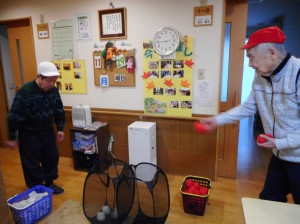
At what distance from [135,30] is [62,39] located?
106 cm

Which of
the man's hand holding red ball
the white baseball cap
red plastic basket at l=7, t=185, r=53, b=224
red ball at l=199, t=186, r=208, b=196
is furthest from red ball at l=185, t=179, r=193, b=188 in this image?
the white baseball cap

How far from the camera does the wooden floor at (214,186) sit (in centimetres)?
202

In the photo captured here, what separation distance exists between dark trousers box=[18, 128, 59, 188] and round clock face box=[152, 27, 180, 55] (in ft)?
4.80

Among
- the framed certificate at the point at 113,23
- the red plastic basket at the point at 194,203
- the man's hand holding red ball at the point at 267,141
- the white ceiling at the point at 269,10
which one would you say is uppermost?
the white ceiling at the point at 269,10

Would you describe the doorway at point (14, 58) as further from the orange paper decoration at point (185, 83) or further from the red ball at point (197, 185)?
the red ball at point (197, 185)

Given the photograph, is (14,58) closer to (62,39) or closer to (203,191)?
(62,39)

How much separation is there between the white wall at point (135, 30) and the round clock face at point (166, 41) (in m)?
0.08

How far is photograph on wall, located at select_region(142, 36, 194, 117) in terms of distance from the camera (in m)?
2.44

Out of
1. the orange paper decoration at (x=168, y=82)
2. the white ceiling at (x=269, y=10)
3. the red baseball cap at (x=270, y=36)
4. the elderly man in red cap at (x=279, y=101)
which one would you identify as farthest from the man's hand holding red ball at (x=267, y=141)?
the white ceiling at (x=269, y=10)

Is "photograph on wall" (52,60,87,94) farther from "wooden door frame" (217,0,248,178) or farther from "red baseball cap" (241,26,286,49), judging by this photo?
"red baseball cap" (241,26,286,49)

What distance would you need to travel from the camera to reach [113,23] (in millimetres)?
2641

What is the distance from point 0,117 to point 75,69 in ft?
5.72

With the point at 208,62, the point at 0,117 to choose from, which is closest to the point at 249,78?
the point at 208,62

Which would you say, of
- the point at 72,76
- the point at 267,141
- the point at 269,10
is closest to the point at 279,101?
the point at 267,141
